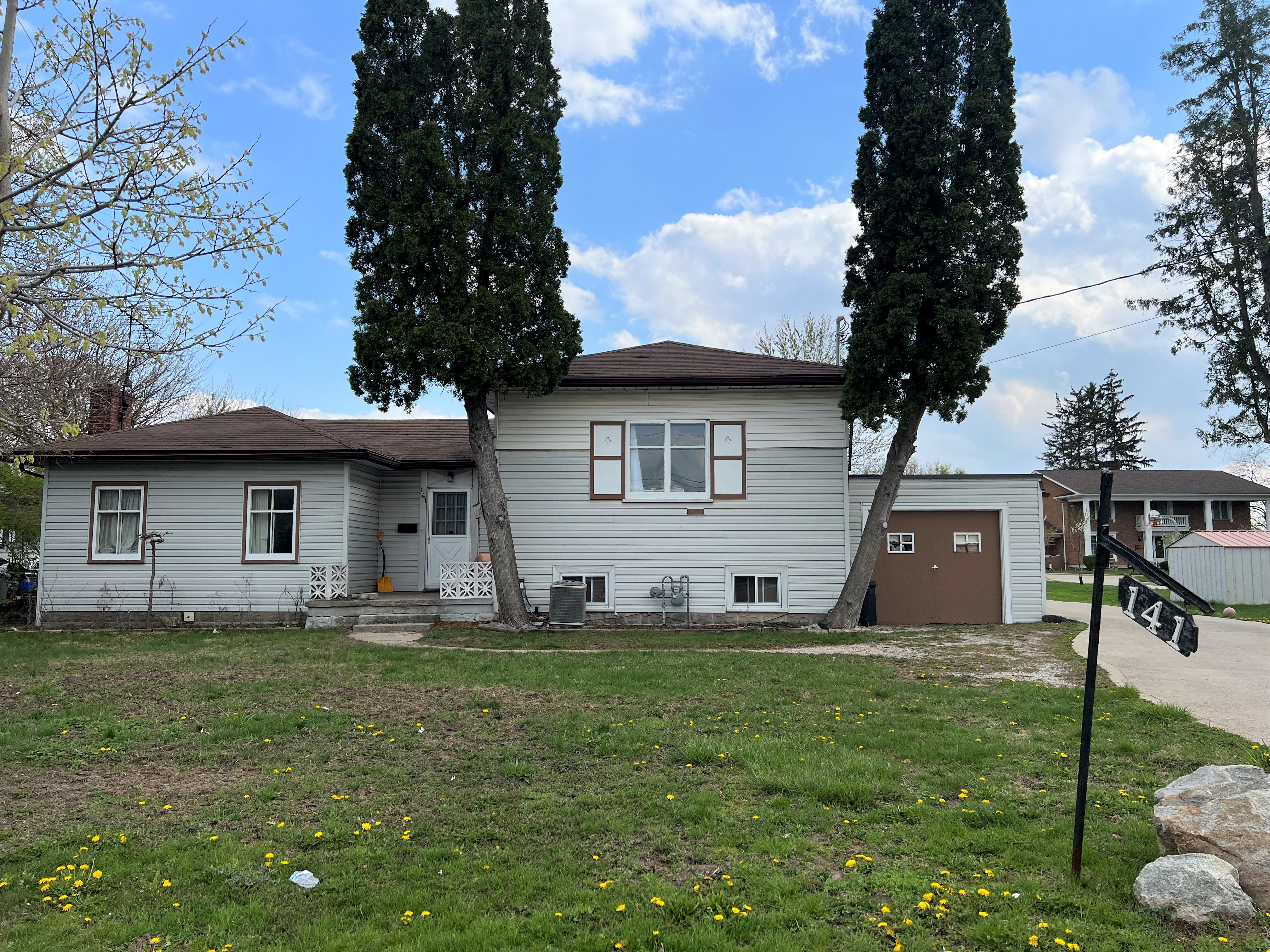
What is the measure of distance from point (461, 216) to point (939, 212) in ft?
27.5

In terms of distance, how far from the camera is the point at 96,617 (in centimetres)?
1562

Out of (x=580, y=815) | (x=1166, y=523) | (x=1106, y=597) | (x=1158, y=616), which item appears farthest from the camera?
(x=1166, y=523)

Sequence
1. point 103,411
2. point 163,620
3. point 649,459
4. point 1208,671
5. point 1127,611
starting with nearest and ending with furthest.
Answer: point 1127,611 < point 1208,671 < point 163,620 < point 649,459 < point 103,411

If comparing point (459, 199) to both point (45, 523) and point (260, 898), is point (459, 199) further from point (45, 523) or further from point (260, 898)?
point (260, 898)

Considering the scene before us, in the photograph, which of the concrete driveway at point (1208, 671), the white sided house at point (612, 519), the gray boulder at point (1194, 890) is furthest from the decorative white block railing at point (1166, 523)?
the gray boulder at point (1194, 890)

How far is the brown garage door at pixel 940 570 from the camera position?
15875 millimetres

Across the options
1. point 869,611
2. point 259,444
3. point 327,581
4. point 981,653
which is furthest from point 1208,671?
point 259,444

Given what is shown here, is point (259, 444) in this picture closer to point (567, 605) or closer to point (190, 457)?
point (190, 457)

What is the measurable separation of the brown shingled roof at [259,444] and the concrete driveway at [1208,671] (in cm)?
1232

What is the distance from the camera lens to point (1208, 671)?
32.9ft

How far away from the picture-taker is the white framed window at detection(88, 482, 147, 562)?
15.9 m

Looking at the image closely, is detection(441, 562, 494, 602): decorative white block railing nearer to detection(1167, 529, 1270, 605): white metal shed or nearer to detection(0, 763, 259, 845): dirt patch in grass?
detection(0, 763, 259, 845): dirt patch in grass

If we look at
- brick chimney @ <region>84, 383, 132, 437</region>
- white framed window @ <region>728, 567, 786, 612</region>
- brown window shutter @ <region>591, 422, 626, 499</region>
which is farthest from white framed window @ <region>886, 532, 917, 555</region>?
brick chimney @ <region>84, 383, 132, 437</region>

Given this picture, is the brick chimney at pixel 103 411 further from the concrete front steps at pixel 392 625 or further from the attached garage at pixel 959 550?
the attached garage at pixel 959 550
